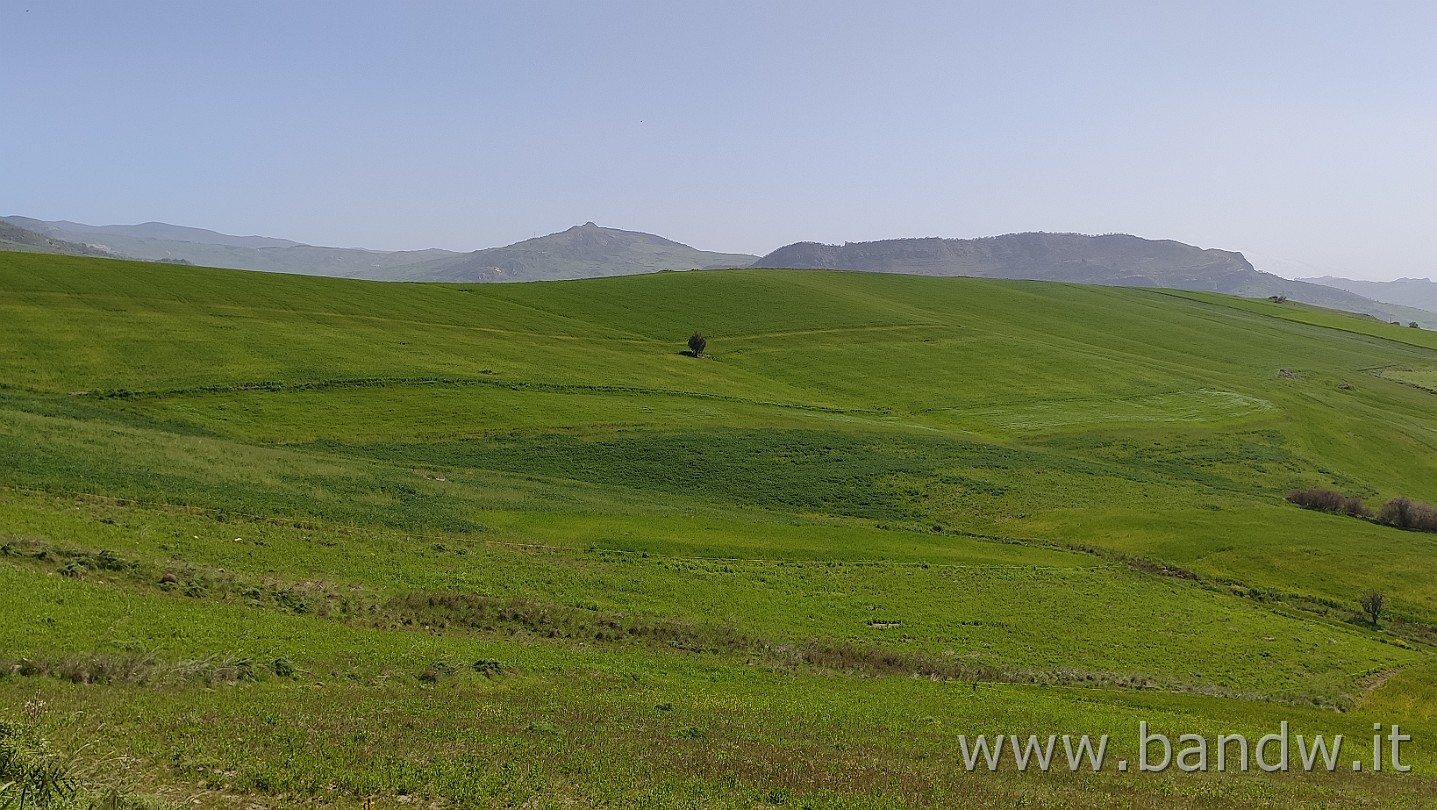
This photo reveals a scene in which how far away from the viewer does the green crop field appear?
15.1 m

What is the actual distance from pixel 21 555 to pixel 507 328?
7600 cm

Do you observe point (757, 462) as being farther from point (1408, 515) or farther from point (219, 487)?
point (1408, 515)

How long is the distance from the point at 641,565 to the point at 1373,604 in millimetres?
34663

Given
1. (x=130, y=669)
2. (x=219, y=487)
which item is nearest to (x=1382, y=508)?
(x=219, y=487)

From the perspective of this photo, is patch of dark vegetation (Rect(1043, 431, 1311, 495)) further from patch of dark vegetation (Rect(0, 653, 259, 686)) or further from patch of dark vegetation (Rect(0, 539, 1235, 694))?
patch of dark vegetation (Rect(0, 653, 259, 686))

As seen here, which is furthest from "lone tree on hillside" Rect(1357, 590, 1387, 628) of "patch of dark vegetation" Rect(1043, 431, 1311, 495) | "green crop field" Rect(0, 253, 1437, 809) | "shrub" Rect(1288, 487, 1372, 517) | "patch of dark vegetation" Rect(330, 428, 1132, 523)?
"patch of dark vegetation" Rect(1043, 431, 1311, 495)

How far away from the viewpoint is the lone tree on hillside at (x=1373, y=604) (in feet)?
133

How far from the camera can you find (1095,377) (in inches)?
3883

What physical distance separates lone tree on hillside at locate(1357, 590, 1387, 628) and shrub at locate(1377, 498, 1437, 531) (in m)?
19.7

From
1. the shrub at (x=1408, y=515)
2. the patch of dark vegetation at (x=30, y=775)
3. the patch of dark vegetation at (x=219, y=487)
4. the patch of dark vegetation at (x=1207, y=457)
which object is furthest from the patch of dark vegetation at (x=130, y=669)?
the shrub at (x=1408, y=515)

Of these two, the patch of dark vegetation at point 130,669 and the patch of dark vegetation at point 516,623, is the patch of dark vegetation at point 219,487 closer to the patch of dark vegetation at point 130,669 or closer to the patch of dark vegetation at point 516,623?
the patch of dark vegetation at point 516,623

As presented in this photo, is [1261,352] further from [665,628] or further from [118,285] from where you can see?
[118,285]

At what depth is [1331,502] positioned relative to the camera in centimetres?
6044

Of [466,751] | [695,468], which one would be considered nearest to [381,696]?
[466,751]
